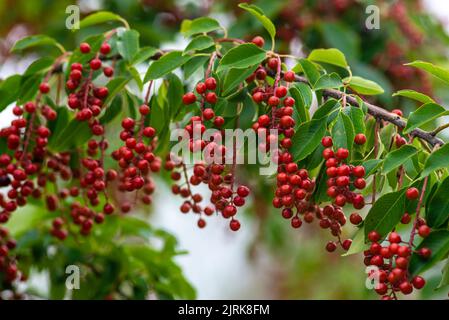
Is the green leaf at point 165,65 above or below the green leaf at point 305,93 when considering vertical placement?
above

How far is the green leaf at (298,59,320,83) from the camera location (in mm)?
1521

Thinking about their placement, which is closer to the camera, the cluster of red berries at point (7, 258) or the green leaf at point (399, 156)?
the green leaf at point (399, 156)

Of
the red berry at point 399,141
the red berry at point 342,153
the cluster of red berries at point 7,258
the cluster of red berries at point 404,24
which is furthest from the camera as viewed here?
the cluster of red berries at point 404,24

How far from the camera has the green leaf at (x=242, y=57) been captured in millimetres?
1444

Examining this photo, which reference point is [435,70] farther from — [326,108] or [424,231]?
[424,231]

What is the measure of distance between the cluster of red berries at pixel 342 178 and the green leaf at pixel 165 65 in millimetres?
391

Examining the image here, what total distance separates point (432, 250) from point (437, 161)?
158 mm

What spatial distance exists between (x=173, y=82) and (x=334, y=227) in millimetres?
Answer: 525

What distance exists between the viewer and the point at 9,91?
1799 millimetres

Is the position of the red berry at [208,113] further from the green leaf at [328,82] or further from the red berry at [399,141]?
the red berry at [399,141]

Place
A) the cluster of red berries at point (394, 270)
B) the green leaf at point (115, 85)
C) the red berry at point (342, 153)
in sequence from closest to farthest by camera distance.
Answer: the cluster of red berries at point (394, 270) → the red berry at point (342, 153) → the green leaf at point (115, 85)

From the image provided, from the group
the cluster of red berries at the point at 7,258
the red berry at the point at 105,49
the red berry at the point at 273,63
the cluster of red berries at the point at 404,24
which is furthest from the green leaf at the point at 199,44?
the cluster of red berries at the point at 404,24

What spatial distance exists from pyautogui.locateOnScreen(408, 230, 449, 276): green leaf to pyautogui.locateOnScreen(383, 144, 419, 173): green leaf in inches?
5.5
